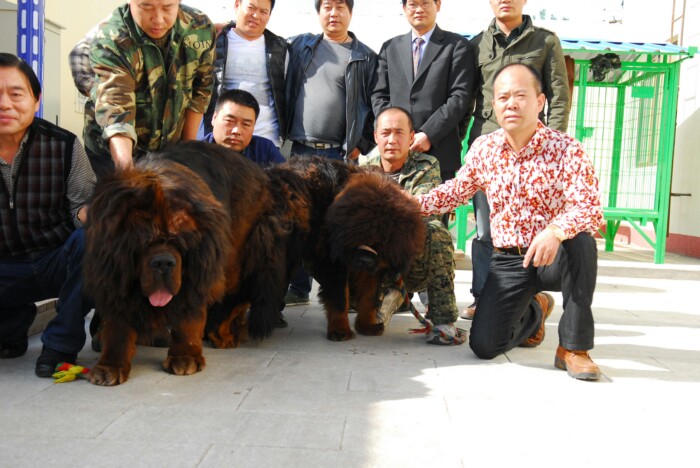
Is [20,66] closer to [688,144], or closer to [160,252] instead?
[160,252]

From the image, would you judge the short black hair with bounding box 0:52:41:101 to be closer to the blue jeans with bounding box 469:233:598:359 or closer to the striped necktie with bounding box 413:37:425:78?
the blue jeans with bounding box 469:233:598:359

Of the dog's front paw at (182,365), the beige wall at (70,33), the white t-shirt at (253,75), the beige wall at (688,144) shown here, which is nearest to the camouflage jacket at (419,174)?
the white t-shirt at (253,75)

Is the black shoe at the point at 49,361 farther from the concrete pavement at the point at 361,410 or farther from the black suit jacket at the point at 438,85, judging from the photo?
the black suit jacket at the point at 438,85

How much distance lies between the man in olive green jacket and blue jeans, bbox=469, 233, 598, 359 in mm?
976

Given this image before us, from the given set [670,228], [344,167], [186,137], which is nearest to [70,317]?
[186,137]

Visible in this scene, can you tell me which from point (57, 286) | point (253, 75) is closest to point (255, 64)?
point (253, 75)

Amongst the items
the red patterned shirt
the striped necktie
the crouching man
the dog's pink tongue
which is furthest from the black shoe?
the striped necktie

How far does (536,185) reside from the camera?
346 cm

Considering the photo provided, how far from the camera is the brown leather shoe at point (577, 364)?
3189 millimetres

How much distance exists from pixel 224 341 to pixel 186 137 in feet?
4.39

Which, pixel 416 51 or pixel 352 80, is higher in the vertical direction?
pixel 416 51

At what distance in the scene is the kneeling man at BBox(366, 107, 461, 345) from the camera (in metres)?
3.98

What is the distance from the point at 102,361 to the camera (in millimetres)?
2975

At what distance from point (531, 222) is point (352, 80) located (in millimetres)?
2050
